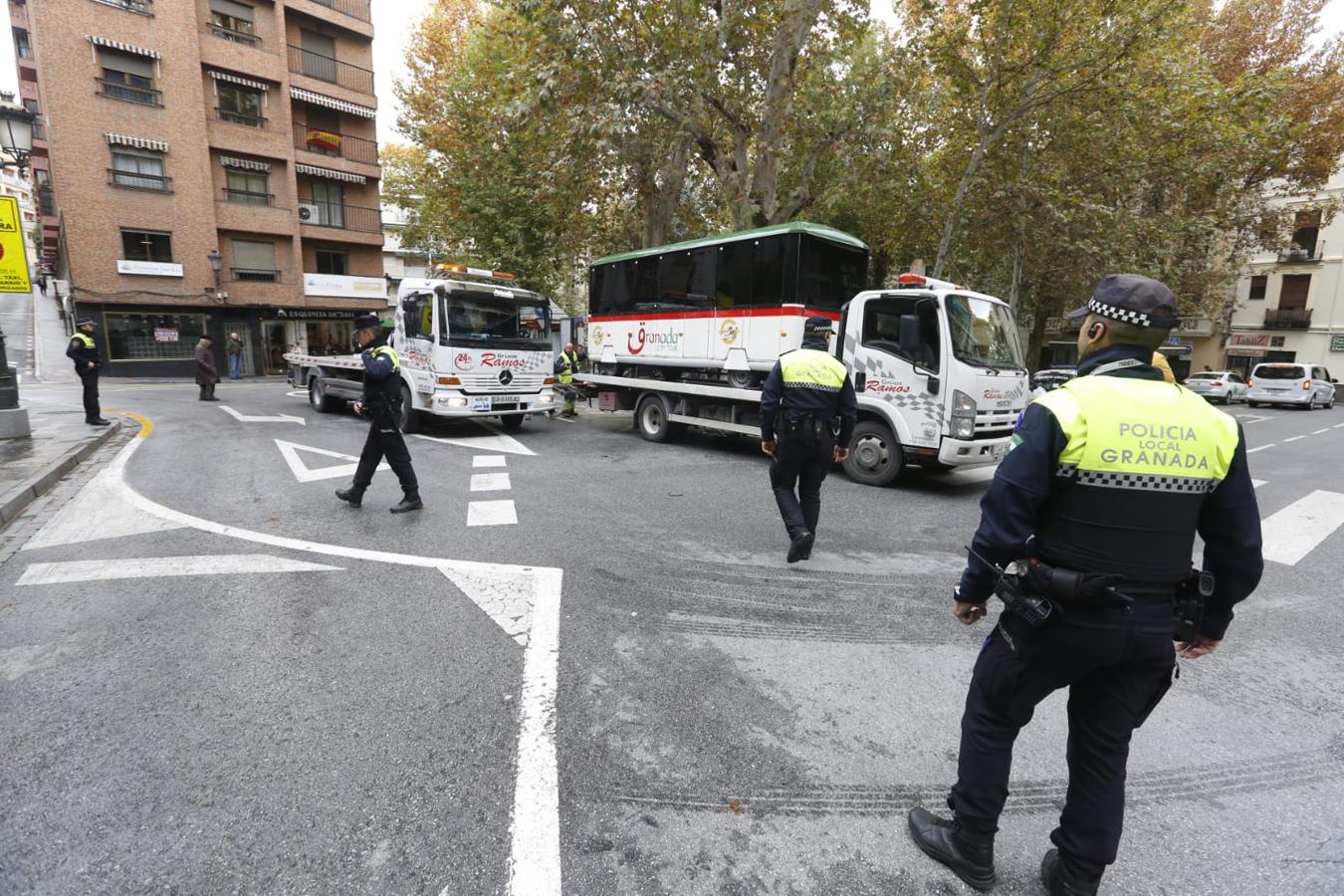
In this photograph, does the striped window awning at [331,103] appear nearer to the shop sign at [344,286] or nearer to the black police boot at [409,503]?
the shop sign at [344,286]

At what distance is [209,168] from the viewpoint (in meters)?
24.7

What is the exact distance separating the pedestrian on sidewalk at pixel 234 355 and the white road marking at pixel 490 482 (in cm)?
2234

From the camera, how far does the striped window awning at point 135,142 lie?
2286 centimetres

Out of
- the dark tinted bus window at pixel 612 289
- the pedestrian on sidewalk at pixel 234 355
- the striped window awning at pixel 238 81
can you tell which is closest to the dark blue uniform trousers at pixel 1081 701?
the dark tinted bus window at pixel 612 289

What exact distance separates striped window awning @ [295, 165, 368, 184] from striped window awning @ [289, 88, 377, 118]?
103 inches

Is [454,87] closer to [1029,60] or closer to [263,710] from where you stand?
[1029,60]

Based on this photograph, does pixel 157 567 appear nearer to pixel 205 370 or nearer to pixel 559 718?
pixel 559 718

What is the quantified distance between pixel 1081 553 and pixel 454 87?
23400 mm

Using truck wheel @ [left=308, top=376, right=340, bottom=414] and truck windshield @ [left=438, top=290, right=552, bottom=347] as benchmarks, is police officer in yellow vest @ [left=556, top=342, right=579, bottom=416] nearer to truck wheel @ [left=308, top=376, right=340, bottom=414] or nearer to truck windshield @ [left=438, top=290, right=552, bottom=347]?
truck windshield @ [left=438, top=290, right=552, bottom=347]

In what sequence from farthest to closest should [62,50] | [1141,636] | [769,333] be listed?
[62,50] < [769,333] < [1141,636]

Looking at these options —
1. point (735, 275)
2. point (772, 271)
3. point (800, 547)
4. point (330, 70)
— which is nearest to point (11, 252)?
point (735, 275)

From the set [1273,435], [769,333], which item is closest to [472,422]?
[769,333]

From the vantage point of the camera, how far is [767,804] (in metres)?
2.36

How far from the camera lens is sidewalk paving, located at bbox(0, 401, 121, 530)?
611 cm
